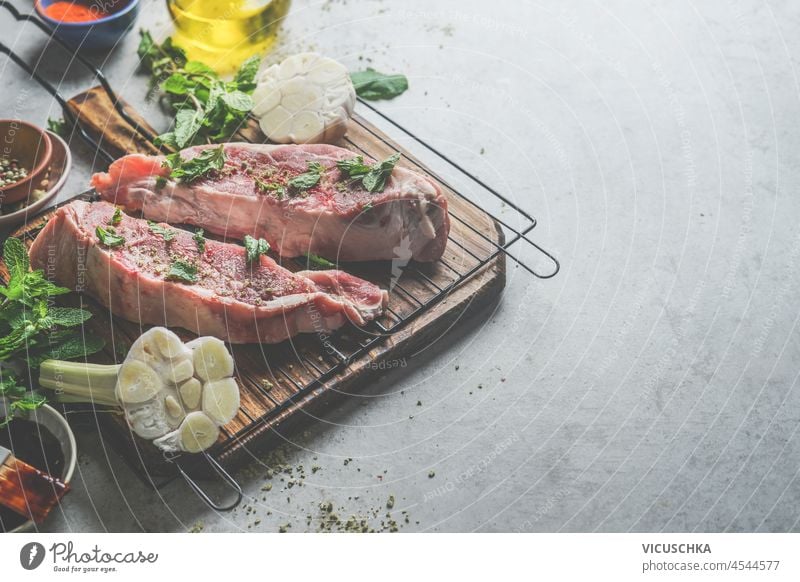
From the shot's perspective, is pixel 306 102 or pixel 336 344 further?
pixel 306 102

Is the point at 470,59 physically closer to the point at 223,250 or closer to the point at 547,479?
the point at 223,250

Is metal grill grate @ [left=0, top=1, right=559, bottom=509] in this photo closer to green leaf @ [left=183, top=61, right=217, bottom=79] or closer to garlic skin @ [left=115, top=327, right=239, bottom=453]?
garlic skin @ [left=115, top=327, right=239, bottom=453]

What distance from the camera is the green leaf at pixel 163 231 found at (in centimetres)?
295

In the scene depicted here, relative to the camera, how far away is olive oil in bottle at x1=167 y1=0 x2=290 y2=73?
381 cm

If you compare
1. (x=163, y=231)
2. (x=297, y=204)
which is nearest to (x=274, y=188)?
(x=297, y=204)

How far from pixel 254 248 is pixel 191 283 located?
0.78 feet

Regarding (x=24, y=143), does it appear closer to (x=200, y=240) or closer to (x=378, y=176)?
(x=200, y=240)

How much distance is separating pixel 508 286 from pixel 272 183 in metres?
0.92

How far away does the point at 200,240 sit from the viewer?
2.96 metres

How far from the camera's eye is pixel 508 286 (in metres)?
3.24

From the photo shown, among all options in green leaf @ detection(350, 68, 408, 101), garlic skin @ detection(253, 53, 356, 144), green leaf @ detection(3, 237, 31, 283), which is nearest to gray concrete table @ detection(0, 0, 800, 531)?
green leaf @ detection(350, 68, 408, 101)

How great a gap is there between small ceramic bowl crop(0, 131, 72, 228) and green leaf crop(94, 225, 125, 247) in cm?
43

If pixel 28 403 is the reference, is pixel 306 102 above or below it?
above
